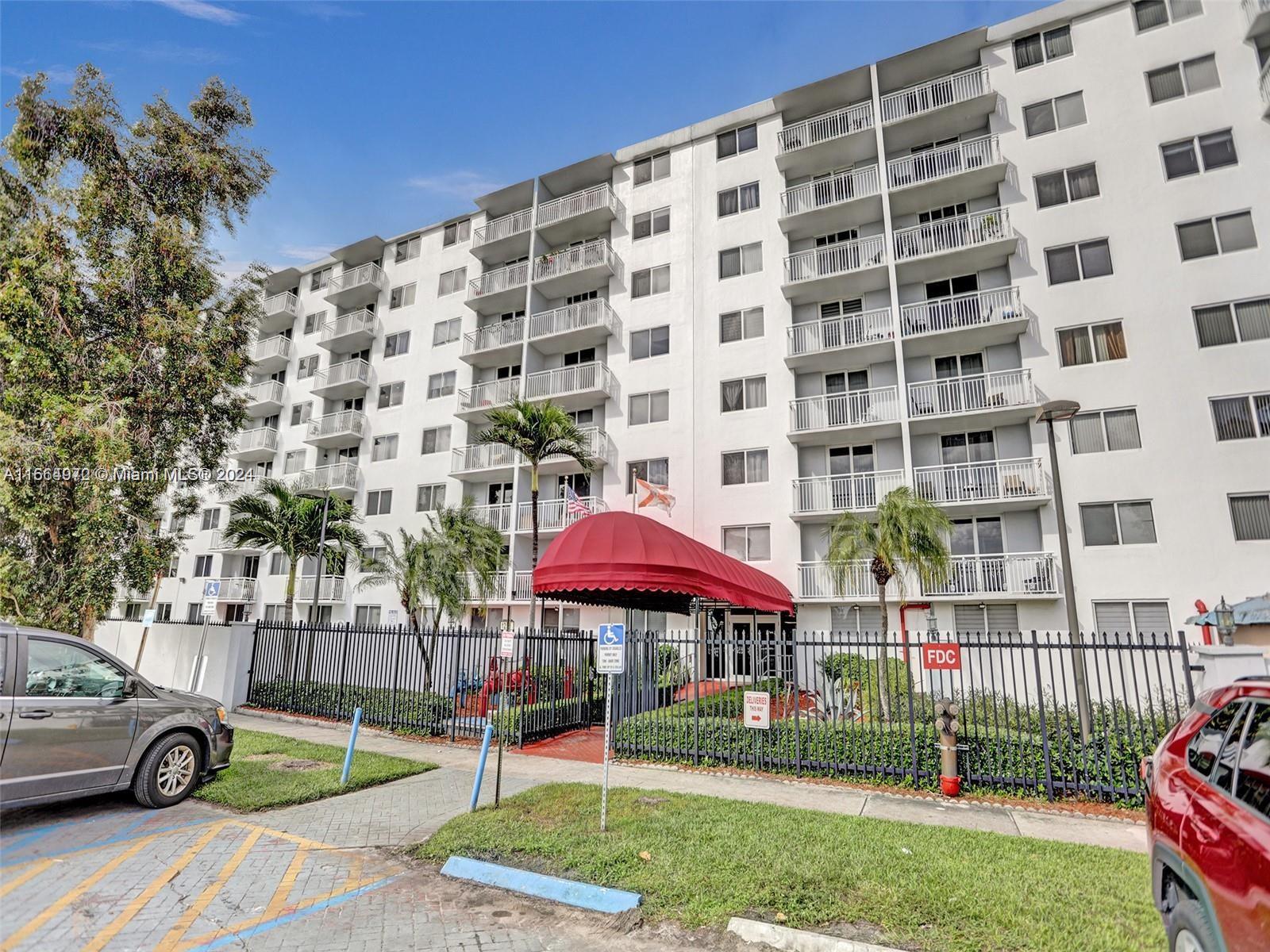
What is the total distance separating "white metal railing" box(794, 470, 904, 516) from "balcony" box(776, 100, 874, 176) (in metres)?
12.8

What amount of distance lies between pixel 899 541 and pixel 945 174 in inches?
553

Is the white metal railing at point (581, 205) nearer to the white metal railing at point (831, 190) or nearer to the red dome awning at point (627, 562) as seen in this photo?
the white metal railing at point (831, 190)

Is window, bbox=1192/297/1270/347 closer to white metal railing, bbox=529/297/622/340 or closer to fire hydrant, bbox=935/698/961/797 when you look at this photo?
fire hydrant, bbox=935/698/961/797

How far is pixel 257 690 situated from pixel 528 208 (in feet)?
79.4

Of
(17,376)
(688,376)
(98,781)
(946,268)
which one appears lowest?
(98,781)

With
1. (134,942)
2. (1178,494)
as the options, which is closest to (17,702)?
(134,942)

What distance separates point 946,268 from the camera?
890 inches

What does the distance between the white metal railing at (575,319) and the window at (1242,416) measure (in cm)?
2032

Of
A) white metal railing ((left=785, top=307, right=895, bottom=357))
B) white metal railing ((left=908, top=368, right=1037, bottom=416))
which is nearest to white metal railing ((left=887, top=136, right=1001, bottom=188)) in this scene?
white metal railing ((left=785, top=307, right=895, bottom=357))

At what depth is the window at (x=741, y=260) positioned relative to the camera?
25.7 m

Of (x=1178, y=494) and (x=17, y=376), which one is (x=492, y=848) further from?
(x=1178, y=494)

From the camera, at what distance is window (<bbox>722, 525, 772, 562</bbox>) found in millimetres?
22828

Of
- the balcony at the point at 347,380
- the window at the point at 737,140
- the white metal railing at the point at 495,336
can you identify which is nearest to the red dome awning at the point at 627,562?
the white metal railing at the point at 495,336

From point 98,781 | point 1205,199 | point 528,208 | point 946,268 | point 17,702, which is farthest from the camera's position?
point 528,208
